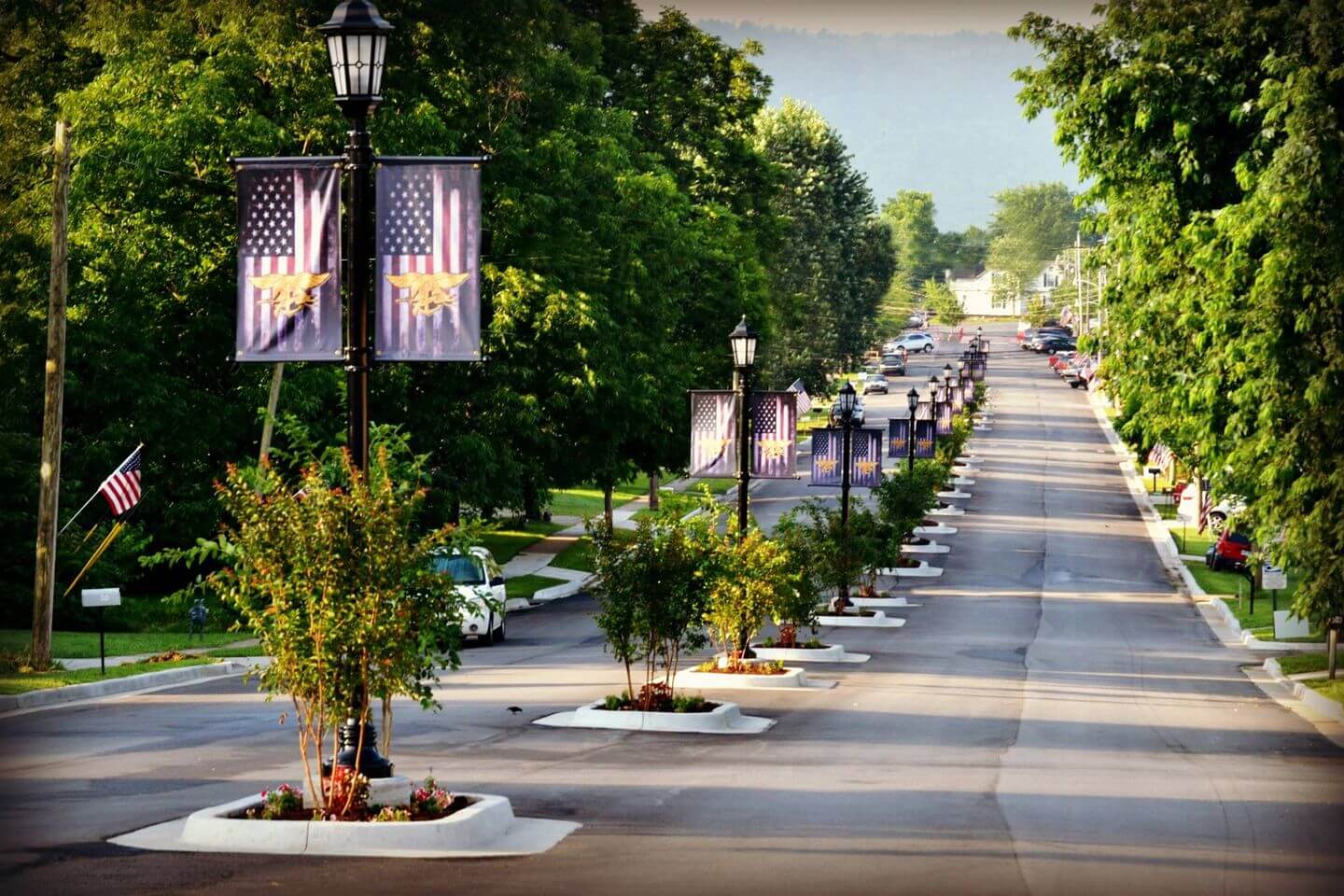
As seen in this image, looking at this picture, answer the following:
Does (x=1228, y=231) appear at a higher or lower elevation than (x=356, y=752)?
higher

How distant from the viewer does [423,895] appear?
11906 millimetres

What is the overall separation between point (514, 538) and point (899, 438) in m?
15.5

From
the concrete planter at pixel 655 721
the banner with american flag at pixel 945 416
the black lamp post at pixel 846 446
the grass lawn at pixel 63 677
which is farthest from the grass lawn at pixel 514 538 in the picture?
the concrete planter at pixel 655 721

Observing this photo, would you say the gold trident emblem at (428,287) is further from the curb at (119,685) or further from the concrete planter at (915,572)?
the concrete planter at (915,572)

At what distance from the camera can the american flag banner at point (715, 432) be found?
102 feet

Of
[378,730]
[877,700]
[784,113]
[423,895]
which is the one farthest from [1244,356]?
[784,113]

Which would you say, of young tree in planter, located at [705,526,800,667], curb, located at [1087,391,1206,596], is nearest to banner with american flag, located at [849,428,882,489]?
curb, located at [1087,391,1206,596]

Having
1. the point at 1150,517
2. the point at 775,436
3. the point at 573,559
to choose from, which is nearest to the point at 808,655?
the point at 775,436

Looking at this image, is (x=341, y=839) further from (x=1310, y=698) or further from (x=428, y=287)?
(x=1310, y=698)

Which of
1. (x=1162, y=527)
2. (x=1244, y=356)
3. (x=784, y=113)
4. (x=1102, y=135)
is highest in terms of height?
(x=784, y=113)

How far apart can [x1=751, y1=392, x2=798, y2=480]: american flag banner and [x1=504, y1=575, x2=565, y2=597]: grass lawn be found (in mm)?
16045

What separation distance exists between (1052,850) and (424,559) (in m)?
5.32

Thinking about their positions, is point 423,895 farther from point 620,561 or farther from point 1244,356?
point 1244,356

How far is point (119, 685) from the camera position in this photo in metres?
26.7
